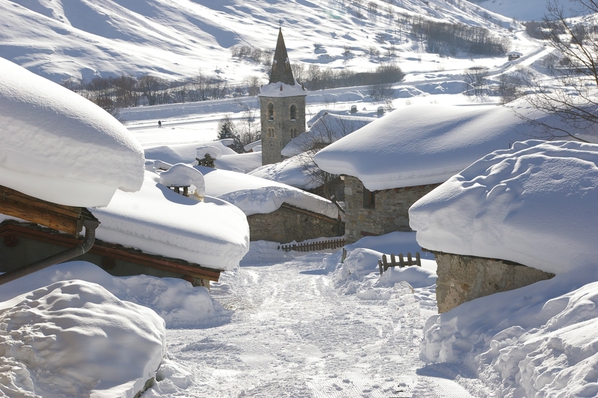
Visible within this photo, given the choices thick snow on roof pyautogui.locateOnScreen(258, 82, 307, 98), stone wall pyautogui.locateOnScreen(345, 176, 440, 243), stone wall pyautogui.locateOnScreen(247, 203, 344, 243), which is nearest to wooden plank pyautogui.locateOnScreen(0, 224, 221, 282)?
stone wall pyautogui.locateOnScreen(345, 176, 440, 243)

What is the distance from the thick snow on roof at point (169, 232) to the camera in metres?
10.7

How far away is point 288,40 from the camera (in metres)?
188

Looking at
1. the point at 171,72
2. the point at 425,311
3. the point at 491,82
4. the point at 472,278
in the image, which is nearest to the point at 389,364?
the point at 472,278

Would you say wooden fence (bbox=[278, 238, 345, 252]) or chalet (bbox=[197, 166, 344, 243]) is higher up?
chalet (bbox=[197, 166, 344, 243])

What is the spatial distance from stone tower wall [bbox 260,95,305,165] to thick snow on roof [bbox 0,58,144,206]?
130 ft

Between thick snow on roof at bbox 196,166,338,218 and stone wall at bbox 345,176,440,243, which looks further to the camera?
thick snow on roof at bbox 196,166,338,218

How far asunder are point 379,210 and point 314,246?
23.3 ft

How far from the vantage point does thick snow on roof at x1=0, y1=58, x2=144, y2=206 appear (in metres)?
4.02

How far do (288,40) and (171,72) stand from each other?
4938 cm

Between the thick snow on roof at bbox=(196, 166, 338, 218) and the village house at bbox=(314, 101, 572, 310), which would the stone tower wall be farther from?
the village house at bbox=(314, 101, 572, 310)

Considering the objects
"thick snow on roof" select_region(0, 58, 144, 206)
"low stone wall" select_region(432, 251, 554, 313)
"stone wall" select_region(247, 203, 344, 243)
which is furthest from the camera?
"stone wall" select_region(247, 203, 344, 243)

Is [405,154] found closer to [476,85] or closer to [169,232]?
[169,232]

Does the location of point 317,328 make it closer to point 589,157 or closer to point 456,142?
point 589,157

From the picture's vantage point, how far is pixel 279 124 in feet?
146
